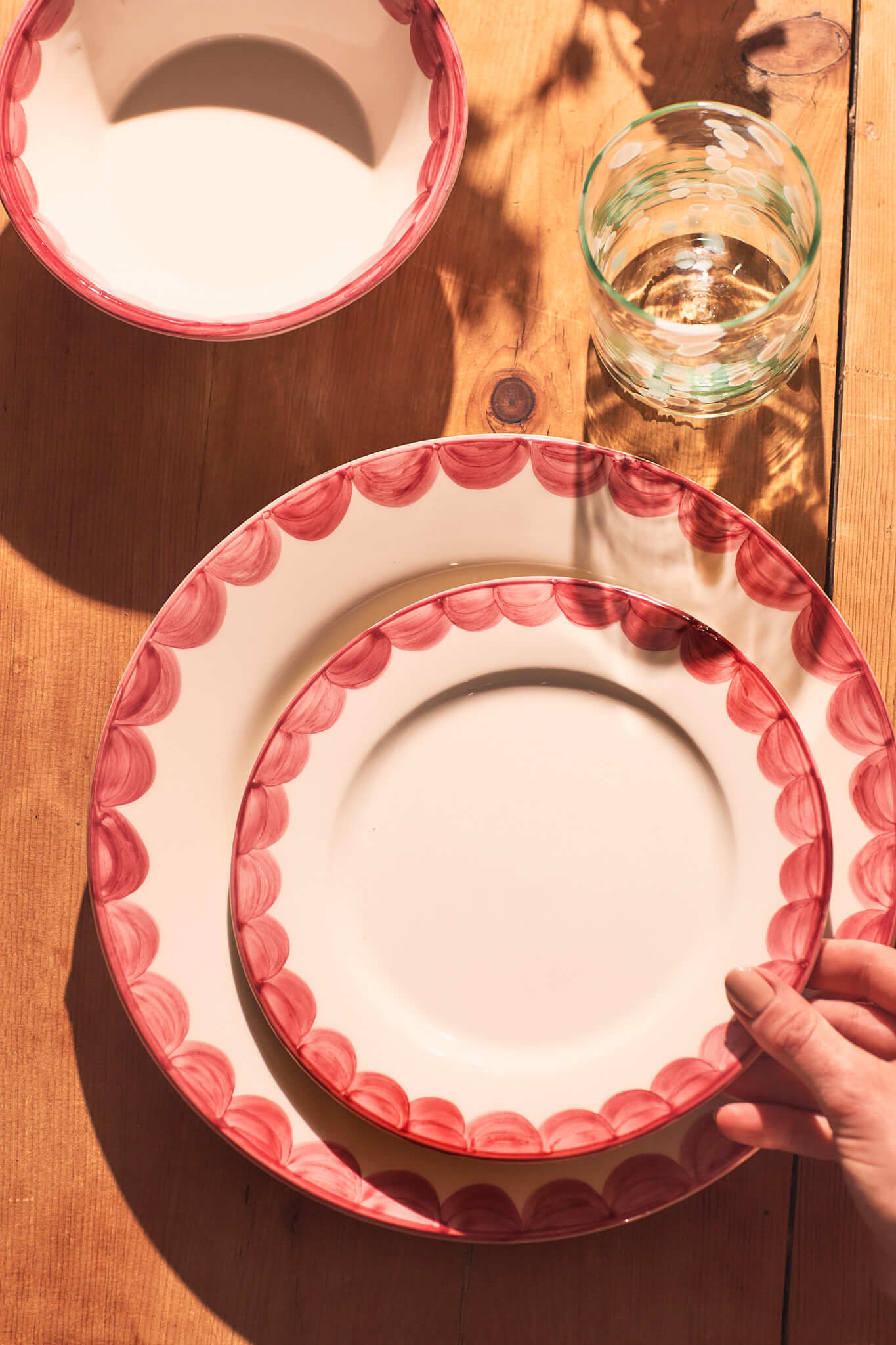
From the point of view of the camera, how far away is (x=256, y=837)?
53 cm

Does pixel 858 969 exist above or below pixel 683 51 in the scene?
below

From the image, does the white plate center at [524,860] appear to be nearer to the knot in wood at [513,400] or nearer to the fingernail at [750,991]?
the fingernail at [750,991]

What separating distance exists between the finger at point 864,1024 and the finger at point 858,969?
0.02 m

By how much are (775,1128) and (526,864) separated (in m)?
0.20

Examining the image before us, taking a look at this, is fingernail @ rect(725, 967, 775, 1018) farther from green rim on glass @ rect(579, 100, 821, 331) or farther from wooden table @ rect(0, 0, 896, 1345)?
green rim on glass @ rect(579, 100, 821, 331)

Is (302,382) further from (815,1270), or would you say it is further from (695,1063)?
(815,1270)

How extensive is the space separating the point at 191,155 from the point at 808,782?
54cm

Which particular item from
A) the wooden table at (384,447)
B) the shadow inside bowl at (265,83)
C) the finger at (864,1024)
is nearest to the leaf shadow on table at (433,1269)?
the wooden table at (384,447)

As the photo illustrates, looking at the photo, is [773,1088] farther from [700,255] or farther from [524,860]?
[700,255]

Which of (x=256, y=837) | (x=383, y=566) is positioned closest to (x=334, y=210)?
(x=383, y=566)

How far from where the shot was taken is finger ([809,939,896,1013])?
1.80 feet

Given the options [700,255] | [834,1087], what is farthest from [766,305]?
[834,1087]

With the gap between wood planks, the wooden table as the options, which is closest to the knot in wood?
the wooden table

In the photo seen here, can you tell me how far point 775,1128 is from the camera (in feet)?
1.76
